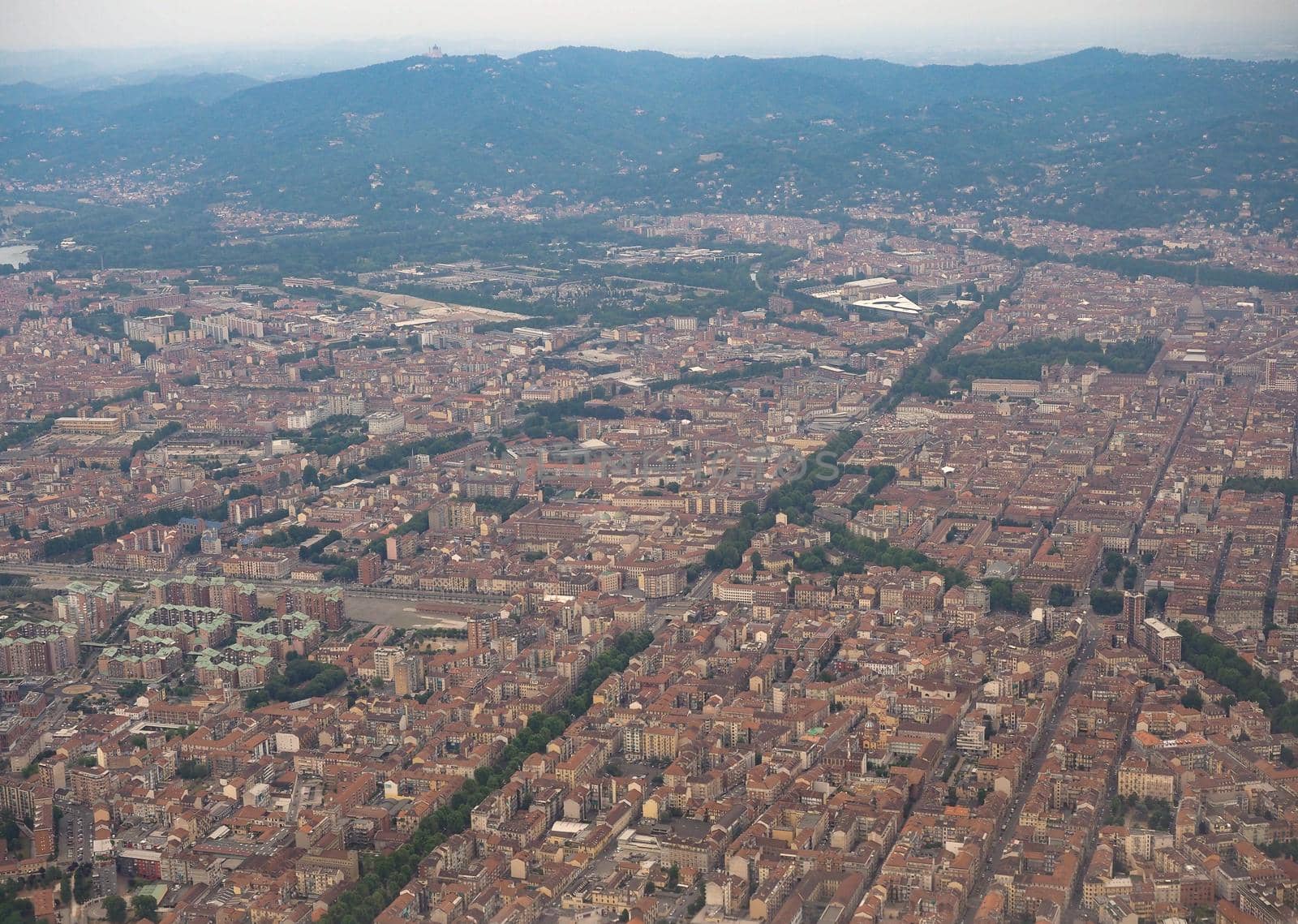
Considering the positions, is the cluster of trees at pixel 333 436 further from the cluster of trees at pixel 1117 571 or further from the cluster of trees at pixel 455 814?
the cluster of trees at pixel 1117 571

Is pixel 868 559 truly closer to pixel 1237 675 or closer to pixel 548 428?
pixel 1237 675

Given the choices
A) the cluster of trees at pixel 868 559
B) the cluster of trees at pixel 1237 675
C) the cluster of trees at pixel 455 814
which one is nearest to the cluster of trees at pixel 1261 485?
the cluster of trees at pixel 868 559

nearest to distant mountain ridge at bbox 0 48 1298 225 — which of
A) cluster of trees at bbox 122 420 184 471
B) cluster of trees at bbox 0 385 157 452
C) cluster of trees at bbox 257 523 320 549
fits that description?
cluster of trees at bbox 0 385 157 452

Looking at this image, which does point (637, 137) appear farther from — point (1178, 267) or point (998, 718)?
point (998, 718)

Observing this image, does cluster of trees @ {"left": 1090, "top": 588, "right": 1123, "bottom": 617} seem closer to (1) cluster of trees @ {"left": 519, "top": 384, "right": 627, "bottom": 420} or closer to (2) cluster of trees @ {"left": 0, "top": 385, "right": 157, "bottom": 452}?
(1) cluster of trees @ {"left": 519, "top": 384, "right": 627, "bottom": 420}

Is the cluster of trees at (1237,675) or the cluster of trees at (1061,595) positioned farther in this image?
the cluster of trees at (1061,595)

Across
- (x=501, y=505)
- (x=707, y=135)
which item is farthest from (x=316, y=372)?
(x=707, y=135)
